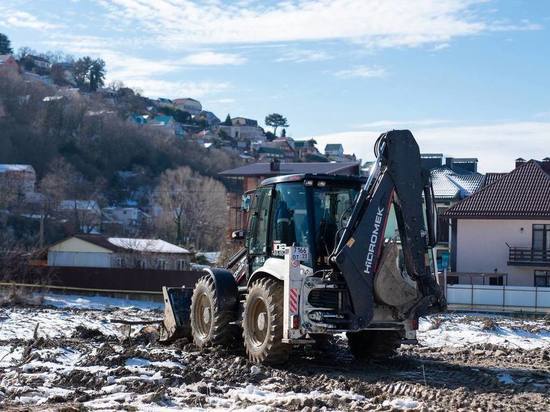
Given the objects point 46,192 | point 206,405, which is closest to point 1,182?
point 46,192

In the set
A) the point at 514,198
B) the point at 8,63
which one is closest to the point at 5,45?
the point at 8,63

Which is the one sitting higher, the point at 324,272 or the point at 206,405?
the point at 324,272

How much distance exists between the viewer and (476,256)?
49250 millimetres

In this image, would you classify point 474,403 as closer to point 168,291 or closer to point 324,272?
point 324,272

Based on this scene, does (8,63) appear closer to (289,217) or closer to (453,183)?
(453,183)

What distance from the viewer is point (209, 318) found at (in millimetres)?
16000

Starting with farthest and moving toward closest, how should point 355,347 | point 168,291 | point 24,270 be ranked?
point 24,270 → point 168,291 → point 355,347

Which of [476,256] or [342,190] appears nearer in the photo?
[342,190]

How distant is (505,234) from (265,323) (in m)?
37.0

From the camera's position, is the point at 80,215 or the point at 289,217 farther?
the point at 80,215

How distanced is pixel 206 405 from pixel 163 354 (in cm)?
426

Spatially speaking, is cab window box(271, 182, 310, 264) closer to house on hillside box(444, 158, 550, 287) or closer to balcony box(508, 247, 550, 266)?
house on hillside box(444, 158, 550, 287)

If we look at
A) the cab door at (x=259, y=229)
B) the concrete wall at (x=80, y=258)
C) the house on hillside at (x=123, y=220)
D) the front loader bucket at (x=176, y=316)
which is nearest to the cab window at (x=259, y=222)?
the cab door at (x=259, y=229)

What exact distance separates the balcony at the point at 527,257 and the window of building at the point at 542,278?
108cm
